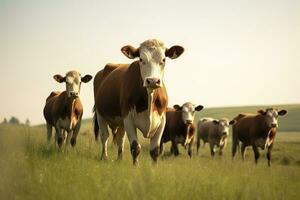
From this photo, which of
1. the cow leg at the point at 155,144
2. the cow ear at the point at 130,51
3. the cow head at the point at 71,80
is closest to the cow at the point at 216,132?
the cow head at the point at 71,80

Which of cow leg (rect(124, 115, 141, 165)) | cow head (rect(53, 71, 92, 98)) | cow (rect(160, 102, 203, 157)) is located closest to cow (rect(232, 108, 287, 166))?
cow (rect(160, 102, 203, 157))

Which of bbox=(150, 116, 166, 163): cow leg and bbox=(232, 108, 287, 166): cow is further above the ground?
bbox=(150, 116, 166, 163): cow leg

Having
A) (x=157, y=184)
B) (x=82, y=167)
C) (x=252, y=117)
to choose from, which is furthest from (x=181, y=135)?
(x=157, y=184)

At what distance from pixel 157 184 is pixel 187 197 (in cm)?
52

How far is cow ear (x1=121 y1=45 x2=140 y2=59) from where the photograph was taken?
816cm

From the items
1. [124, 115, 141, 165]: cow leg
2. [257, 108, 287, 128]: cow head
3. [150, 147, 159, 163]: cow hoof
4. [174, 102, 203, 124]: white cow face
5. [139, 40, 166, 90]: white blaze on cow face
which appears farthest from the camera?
[257, 108, 287, 128]: cow head

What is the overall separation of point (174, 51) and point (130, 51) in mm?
918

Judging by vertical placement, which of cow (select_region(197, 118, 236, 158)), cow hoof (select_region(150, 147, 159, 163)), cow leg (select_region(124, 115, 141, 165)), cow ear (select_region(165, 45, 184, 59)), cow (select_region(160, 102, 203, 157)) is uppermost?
cow ear (select_region(165, 45, 184, 59))

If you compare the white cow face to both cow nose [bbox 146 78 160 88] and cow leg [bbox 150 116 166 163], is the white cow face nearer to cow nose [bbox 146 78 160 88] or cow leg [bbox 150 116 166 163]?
cow leg [bbox 150 116 166 163]

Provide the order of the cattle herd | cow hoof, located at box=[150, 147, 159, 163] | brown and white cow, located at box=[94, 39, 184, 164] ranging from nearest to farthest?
brown and white cow, located at box=[94, 39, 184, 164] → the cattle herd → cow hoof, located at box=[150, 147, 159, 163]

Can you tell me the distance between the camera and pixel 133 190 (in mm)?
4891

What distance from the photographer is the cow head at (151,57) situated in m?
7.08

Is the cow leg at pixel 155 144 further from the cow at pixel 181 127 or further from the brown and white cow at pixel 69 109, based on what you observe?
the cow at pixel 181 127

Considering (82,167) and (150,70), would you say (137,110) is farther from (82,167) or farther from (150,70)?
(82,167)
